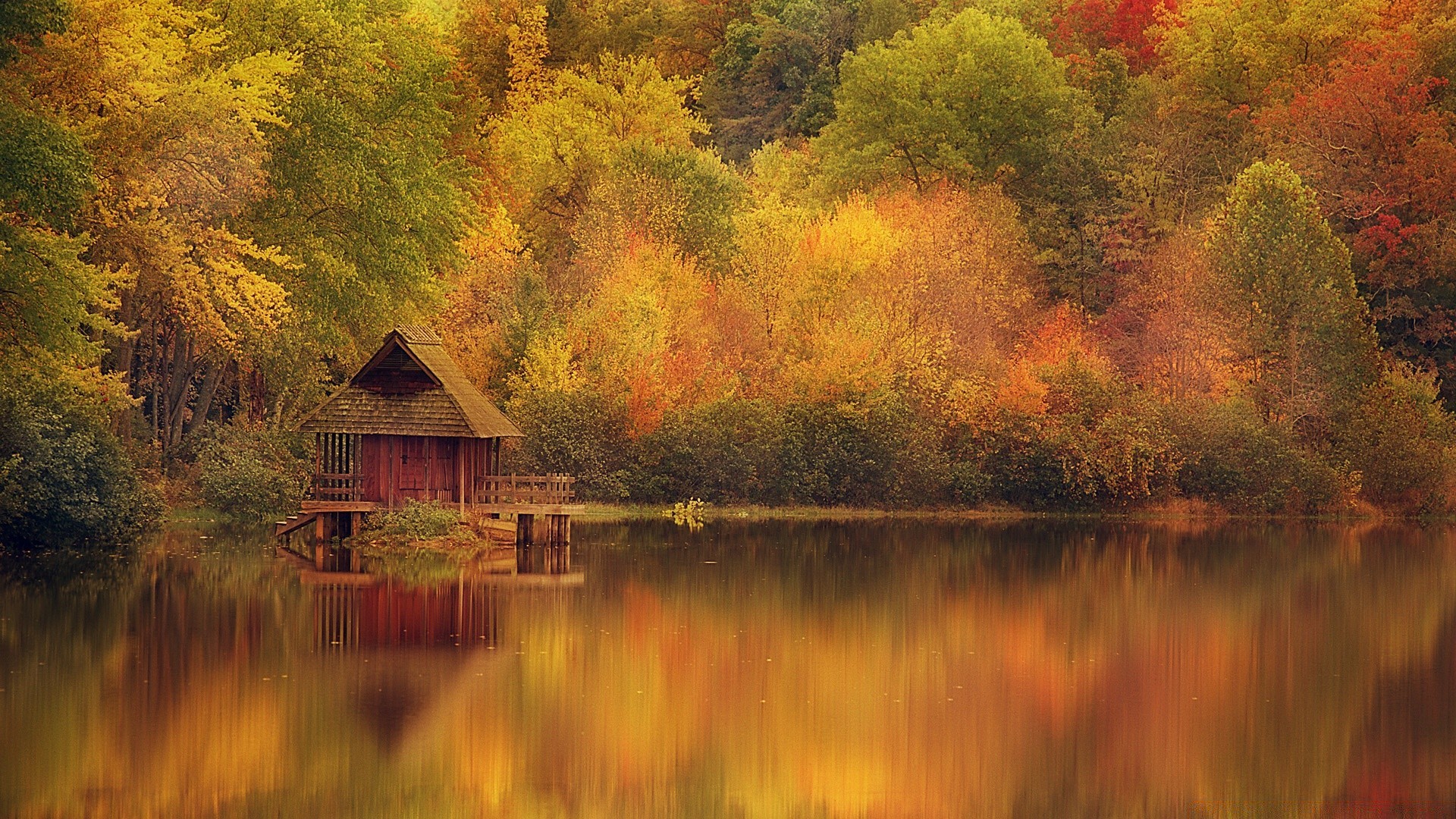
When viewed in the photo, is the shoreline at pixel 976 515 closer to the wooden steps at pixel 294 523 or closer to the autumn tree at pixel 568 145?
the wooden steps at pixel 294 523

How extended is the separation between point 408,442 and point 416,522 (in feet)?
6.88

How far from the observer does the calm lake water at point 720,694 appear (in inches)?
752

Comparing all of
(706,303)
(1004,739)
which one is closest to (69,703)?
(1004,739)

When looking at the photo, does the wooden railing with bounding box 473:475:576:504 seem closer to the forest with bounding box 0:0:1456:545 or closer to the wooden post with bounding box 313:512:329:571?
the wooden post with bounding box 313:512:329:571

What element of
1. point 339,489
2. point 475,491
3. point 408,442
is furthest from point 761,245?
point 339,489

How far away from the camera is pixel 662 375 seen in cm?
6156

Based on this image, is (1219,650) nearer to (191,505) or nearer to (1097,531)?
(1097,531)

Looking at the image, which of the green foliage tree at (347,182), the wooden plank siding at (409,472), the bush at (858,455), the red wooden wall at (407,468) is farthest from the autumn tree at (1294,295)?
the red wooden wall at (407,468)

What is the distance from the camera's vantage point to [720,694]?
79.9 feet

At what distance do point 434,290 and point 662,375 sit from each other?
794cm

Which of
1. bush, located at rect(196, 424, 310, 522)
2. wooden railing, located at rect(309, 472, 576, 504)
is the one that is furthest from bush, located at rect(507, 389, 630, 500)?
wooden railing, located at rect(309, 472, 576, 504)

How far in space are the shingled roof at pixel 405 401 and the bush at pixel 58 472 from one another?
12.9ft

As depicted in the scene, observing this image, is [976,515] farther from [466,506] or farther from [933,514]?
[466,506]

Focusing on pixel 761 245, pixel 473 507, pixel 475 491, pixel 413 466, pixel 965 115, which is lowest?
pixel 473 507
